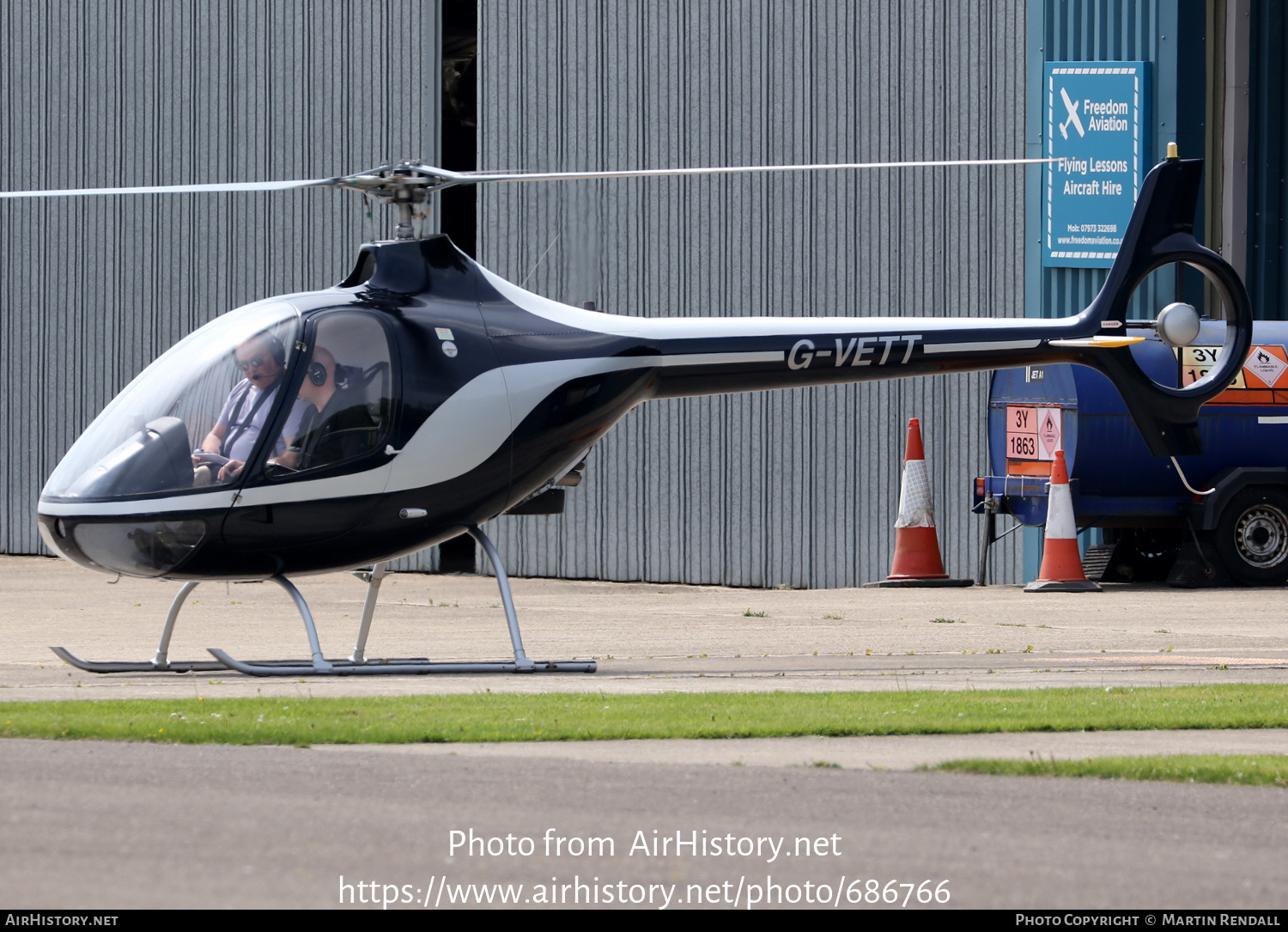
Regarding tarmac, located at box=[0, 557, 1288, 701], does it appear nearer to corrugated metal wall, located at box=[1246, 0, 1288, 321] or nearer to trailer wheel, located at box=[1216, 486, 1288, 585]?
trailer wheel, located at box=[1216, 486, 1288, 585]

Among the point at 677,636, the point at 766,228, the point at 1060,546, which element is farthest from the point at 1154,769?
the point at 766,228

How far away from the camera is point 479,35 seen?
21547 mm

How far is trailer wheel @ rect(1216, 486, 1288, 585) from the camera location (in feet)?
55.4

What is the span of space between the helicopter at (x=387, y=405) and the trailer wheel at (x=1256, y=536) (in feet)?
18.7

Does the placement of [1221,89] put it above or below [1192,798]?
above

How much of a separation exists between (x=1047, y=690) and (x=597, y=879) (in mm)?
5045

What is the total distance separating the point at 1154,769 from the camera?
667cm

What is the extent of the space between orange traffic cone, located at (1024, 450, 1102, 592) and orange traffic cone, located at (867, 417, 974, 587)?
1428mm

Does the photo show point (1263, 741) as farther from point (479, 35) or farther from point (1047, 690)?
point (479, 35)

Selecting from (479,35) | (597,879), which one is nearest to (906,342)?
(597,879)

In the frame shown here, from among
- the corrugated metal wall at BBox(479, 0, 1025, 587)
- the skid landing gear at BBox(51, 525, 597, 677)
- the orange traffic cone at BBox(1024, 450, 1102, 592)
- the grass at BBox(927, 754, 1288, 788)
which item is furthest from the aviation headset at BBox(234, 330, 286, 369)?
the orange traffic cone at BBox(1024, 450, 1102, 592)

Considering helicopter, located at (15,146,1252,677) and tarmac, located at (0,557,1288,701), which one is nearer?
tarmac, located at (0,557,1288,701)

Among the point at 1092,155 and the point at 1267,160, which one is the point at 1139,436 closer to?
the point at 1092,155
